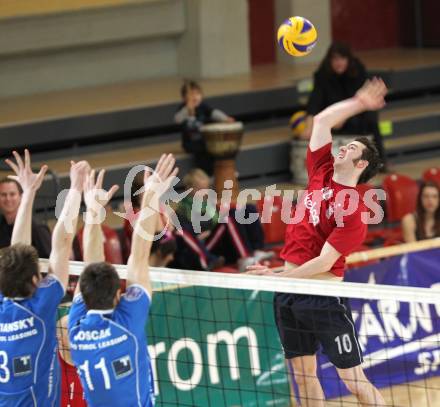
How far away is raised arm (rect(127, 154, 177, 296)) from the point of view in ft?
19.1

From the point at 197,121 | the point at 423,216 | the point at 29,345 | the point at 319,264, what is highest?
the point at 197,121

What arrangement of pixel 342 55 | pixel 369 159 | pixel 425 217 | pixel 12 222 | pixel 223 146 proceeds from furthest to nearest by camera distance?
pixel 342 55, pixel 223 146, pixel 425 217, pixel 12 222, pixel 369 159

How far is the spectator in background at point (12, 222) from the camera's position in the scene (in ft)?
29.7

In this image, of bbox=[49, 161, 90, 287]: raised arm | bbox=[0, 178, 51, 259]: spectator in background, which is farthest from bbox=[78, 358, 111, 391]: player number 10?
bbox=[0, 178, 51, 259]: spectator in background

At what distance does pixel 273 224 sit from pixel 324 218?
506 centimetres

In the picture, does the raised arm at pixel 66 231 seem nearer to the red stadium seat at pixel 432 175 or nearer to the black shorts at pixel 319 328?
the black shorts at pixel 319 328

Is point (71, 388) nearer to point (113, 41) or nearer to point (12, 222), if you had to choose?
point (12, 222)

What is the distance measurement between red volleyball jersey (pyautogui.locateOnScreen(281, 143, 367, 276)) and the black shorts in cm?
23

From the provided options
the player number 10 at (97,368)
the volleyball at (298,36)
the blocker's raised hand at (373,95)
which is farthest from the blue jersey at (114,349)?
the volleyball at (298,36)

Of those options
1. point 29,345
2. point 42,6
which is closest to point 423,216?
point 29,345

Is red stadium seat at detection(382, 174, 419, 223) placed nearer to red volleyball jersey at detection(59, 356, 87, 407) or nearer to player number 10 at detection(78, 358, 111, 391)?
red volleyball jersey at detection(59, 356, 87, 407)

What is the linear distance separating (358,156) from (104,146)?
23.4 feet

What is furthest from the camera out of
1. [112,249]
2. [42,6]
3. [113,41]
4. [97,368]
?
[113,41]

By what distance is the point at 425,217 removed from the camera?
11.0 m
